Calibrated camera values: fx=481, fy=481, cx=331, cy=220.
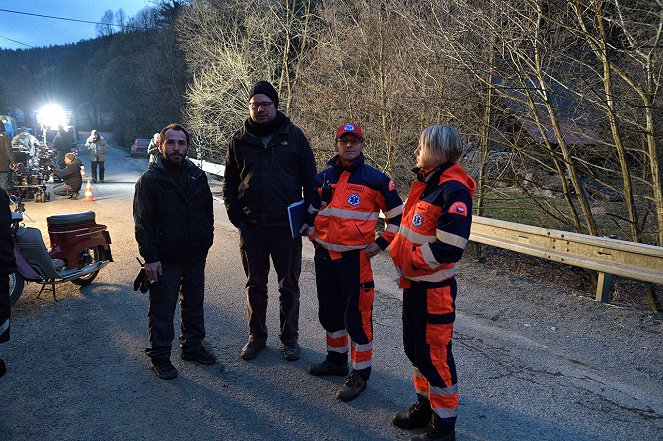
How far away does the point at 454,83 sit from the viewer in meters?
8.24

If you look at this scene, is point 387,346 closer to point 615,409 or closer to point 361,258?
point 361,258

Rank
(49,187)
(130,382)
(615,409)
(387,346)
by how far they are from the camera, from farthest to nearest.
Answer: (49,187) < (387,346) < (130,382) < (615,409)

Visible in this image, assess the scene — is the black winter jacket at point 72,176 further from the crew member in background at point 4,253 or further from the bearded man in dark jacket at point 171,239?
the crew member in background at point 4,253

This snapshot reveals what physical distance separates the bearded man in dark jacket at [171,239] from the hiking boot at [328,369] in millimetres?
877

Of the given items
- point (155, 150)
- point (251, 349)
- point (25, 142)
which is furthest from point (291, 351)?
point (25, 142)

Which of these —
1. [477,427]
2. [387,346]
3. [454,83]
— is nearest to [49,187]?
[454,83]

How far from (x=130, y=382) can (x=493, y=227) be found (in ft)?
16.9

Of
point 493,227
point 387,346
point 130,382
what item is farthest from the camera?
point 493,227

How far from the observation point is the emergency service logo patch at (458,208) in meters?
2.79

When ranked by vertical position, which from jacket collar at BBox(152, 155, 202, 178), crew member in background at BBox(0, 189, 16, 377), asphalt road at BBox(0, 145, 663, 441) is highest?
jacket collar at BBox(152, 155, 202, 178)

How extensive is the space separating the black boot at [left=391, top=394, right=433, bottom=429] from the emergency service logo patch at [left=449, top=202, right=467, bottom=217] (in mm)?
1284

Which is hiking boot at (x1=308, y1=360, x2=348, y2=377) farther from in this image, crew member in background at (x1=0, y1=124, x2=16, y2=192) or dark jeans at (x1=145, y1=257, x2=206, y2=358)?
→ crew member in background at (x1=0, y1=124, x2=16, y2=192)

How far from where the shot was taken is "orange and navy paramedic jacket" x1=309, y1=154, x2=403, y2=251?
11.7 feet

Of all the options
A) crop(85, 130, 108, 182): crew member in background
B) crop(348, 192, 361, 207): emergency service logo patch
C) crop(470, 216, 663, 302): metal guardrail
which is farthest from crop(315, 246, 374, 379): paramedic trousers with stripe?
crop(85, 130, 108, 182): crew member in background
